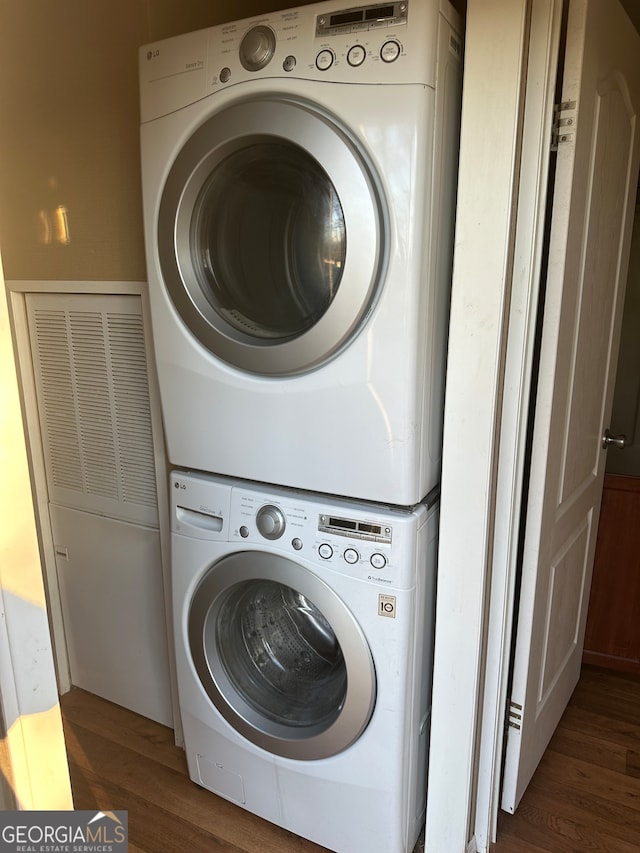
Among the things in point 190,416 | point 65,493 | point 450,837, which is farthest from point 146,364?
point 450,837

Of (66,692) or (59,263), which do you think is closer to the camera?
(59,263)

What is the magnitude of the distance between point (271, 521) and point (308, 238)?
61 centimetres

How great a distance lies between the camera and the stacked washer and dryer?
113 centimetres

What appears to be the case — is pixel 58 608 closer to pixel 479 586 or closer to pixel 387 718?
pixel 387 718

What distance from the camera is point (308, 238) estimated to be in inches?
49.8

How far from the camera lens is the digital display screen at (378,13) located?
1087 mm

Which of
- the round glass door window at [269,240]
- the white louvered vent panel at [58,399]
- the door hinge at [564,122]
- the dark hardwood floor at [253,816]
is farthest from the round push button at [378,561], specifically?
the white louvered vent panel at [58,399]

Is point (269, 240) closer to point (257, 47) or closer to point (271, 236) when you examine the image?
point (271, 236)

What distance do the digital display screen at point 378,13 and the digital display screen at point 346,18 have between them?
0.04 feet

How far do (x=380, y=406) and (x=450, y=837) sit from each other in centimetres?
103

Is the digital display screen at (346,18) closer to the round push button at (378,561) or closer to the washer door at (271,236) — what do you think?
the washer door at (271,236)

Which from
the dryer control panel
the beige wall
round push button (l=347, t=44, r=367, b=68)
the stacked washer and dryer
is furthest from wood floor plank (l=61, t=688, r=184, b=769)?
round push button (l=347, t=44, r=367, b=68)

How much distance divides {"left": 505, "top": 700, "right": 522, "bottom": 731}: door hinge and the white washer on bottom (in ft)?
0.69

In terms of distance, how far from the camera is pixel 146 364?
1.75 m
